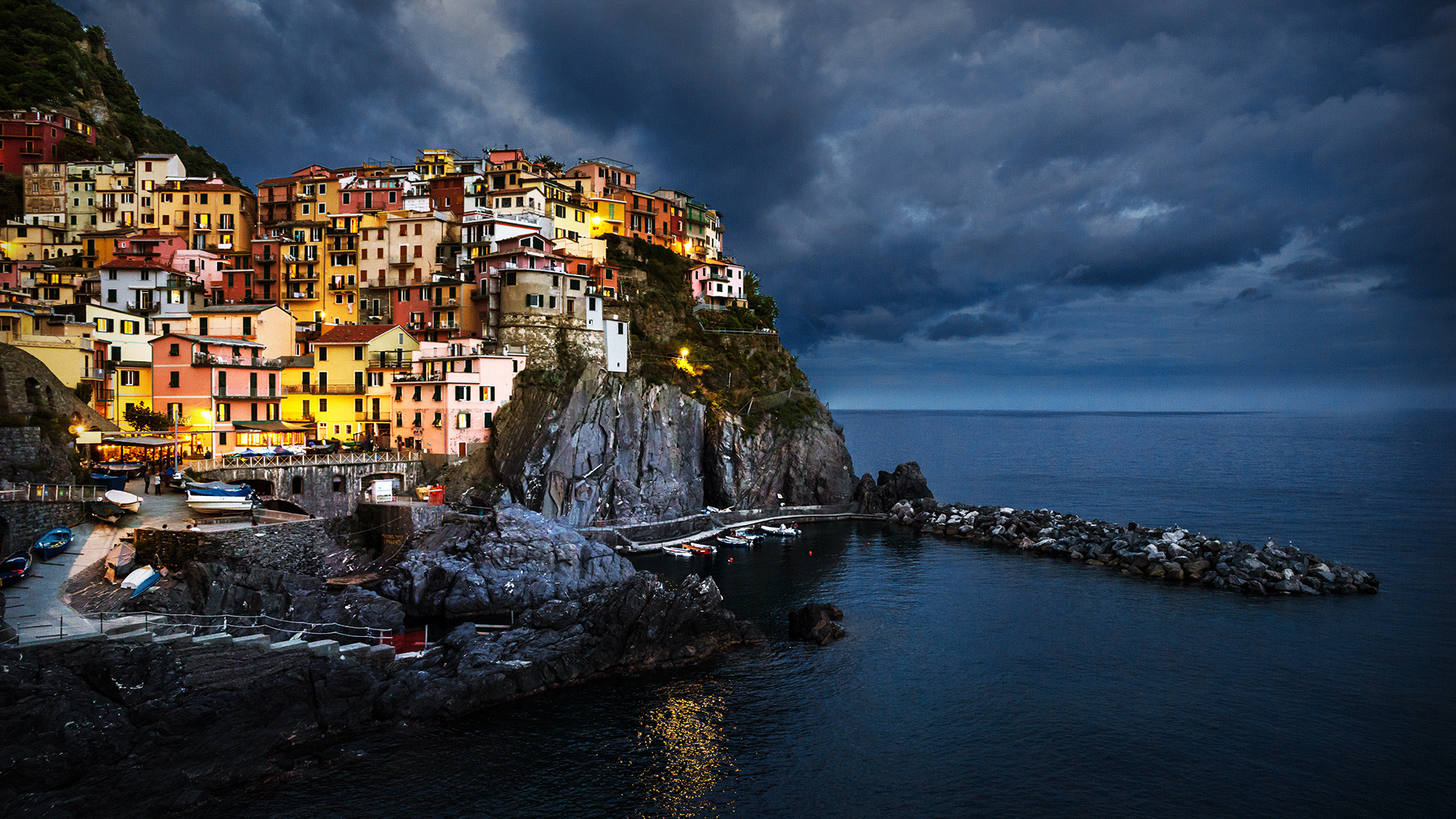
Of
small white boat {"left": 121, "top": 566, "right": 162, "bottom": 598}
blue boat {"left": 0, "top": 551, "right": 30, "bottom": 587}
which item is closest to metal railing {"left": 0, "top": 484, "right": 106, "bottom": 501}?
blue boat {"left": 0, "top": 551, "right": 30, "bottom": 587}

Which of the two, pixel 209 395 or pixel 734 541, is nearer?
pixel 209 395

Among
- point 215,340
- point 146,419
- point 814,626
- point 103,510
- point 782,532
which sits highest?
point 215,340

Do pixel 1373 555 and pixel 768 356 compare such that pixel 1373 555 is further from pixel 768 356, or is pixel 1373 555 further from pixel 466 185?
pixel 466 185

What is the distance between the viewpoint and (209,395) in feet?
190

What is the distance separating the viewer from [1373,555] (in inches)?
2576

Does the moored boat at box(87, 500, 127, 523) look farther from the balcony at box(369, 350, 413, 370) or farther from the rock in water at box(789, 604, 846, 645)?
the rock in water at box(789, 604, 846, 645)

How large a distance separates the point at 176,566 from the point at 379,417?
95.0 feet

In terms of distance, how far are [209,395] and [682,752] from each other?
4763cm

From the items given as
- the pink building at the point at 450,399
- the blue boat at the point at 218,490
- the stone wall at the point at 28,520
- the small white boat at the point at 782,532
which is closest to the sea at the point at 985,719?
the small white boat at the point at 782,532

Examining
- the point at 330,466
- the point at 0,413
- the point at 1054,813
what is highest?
the point at 0,413

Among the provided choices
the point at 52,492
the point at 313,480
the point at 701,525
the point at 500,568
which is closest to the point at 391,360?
the point at 313,480

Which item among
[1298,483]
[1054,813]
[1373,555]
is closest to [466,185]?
[1054,813]

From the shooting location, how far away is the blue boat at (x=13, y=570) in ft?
107

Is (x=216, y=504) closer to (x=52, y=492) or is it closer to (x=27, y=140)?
(x=52, y=492)
